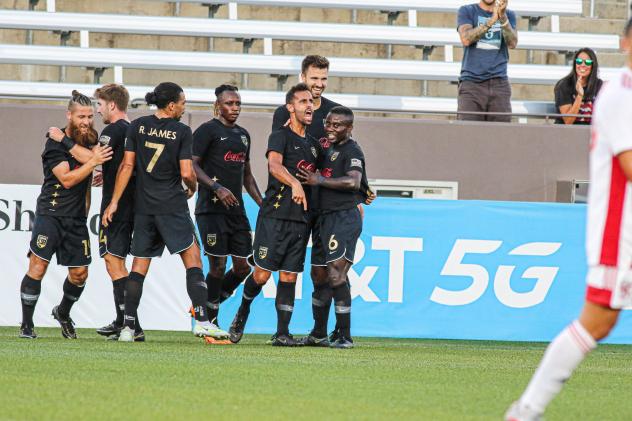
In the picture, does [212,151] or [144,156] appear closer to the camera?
[144,156]

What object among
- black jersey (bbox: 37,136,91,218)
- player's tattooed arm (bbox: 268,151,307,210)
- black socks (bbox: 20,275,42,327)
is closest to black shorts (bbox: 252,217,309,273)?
player's tattooed arm (bbox: 268,151,307,210)

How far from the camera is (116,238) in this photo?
9.34 metres

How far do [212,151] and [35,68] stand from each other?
6778 millimetres

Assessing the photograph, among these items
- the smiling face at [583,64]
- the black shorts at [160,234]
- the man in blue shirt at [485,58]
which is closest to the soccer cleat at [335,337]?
the black shorts at [160,234]

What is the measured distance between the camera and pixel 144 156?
354 inches

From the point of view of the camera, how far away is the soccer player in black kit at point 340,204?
9047mm

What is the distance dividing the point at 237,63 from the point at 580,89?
15.1 ft

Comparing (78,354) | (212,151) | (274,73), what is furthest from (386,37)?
(78,354)

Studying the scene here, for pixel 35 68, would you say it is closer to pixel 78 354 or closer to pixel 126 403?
pixel 78 354

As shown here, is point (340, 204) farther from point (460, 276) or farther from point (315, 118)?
point (460, 276)

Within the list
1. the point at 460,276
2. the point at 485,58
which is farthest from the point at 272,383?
the point at 485,58

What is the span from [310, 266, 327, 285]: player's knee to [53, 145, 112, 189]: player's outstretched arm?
1.89 m

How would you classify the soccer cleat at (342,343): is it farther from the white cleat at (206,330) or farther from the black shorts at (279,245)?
the white cleat at (206,330)

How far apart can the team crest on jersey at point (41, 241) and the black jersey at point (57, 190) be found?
19 cm
